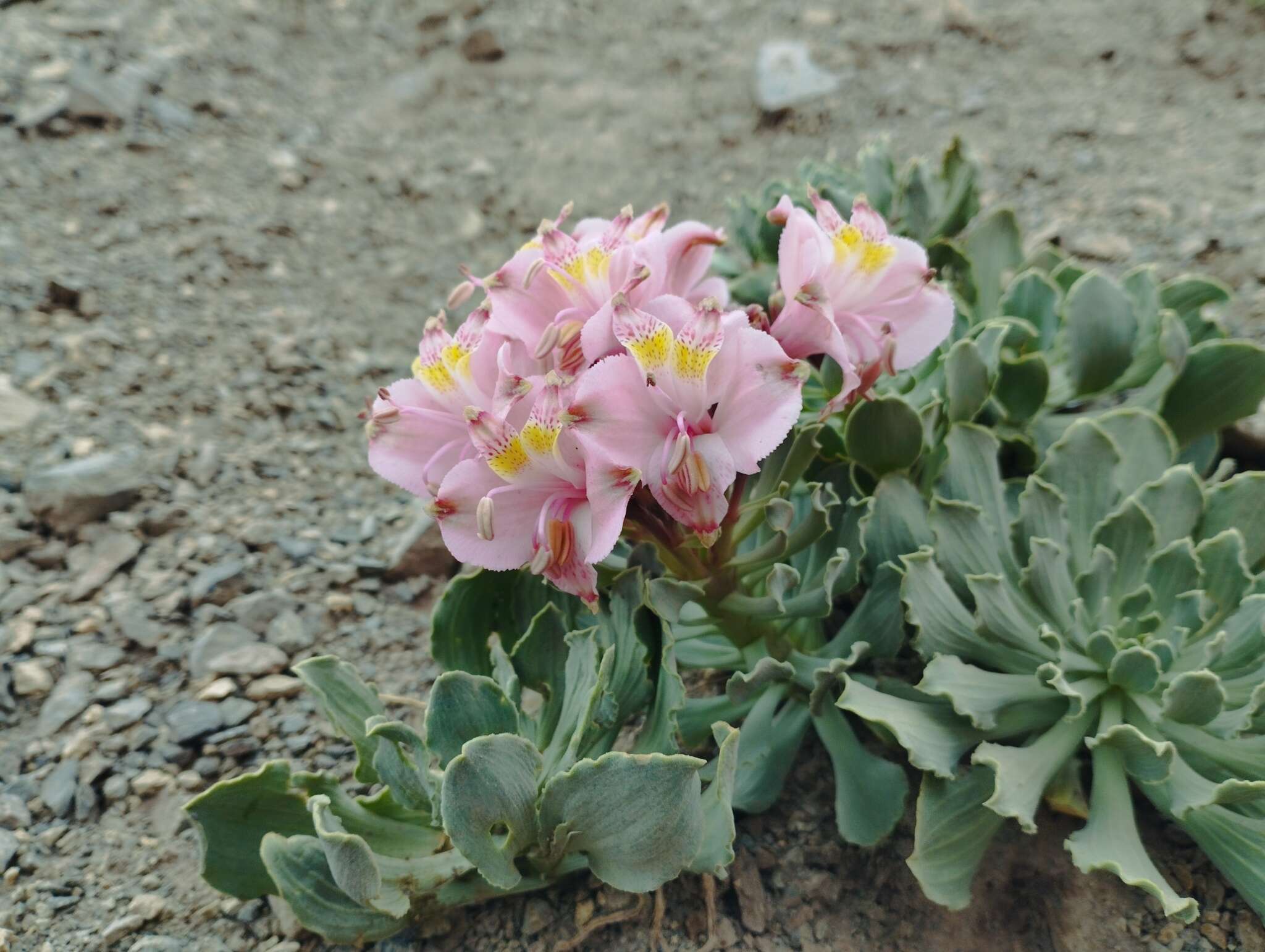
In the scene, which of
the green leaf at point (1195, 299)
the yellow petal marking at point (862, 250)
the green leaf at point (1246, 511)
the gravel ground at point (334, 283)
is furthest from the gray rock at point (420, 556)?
the green leaf at point (1195, 299)

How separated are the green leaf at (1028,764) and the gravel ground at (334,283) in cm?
17

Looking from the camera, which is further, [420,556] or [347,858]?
[420,556]

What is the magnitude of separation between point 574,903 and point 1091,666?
92 centimetres

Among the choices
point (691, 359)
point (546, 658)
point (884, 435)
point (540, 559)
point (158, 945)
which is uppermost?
point (691, 359)

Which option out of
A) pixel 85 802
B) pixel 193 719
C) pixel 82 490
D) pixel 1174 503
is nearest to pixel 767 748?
pixel 1174 503

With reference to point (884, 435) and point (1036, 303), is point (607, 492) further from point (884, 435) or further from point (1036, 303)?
point (1036, 303)

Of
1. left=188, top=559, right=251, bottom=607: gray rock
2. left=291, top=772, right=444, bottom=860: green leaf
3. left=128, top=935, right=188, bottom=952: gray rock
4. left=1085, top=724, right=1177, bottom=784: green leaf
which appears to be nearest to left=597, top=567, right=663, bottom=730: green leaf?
left=291, top=772, right=444, bottom=860: green leaf

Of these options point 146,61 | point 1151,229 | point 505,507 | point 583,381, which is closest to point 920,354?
point 583,381

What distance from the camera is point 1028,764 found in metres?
1.62

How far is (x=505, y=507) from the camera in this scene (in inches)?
54.6

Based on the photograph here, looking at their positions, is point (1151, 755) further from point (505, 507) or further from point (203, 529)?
point (203, 529)

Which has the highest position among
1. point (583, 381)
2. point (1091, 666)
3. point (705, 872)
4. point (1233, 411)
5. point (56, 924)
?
point (583, 381)

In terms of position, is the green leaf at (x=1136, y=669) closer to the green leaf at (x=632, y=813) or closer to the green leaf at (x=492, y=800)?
the green leaf at (x=632, y=813)

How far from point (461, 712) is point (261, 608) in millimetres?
938
